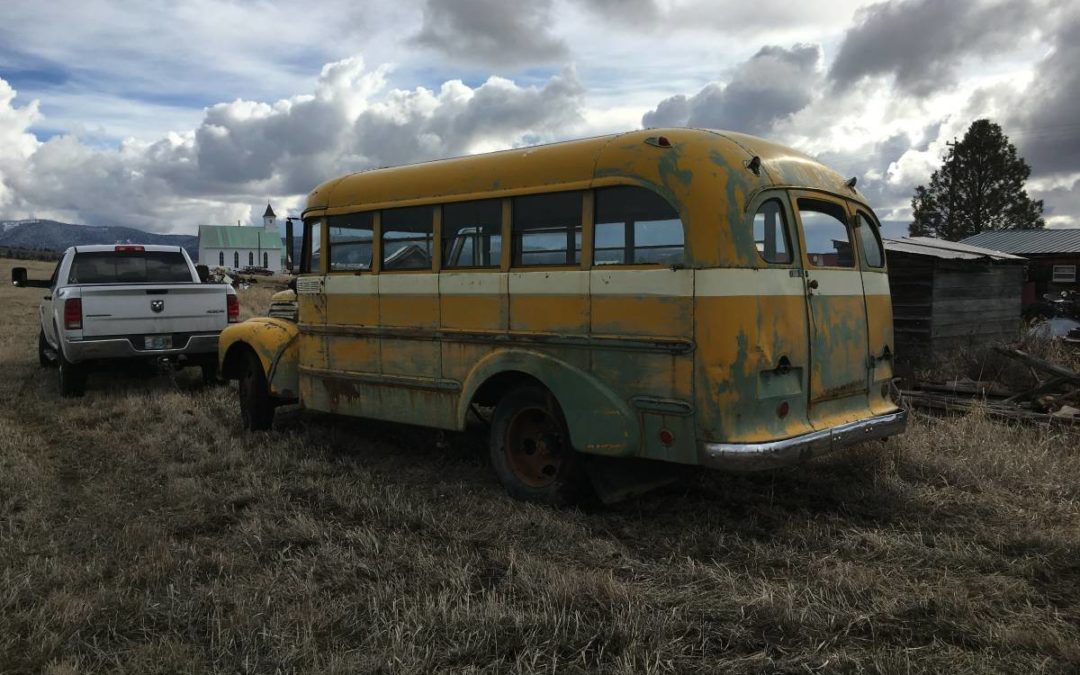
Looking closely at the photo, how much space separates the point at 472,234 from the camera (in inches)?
246

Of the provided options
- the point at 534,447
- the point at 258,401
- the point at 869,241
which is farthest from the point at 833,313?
the point at 258,401

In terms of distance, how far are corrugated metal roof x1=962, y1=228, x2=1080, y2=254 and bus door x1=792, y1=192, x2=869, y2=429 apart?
119ft

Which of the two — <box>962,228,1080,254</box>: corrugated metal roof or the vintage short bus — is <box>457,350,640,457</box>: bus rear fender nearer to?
the vintage short bus

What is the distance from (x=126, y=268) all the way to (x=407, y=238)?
6658 mm

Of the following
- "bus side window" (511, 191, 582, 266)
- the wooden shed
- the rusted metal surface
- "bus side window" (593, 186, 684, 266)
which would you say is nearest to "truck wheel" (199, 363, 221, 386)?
the rusted metal surface

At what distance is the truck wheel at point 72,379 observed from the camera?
1048cm

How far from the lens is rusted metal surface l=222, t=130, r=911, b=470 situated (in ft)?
16.2

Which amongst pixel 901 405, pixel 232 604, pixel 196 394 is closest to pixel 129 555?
pixel 232 604

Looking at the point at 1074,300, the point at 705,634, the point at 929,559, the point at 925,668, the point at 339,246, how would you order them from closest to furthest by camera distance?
the point at 925,668 → the point at 705,634 → the point at 929,559 → the point at 339,246 → the point at 1074,300

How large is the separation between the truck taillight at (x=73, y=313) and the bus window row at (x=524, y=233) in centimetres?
476

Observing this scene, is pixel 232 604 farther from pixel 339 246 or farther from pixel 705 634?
pixel 339 246

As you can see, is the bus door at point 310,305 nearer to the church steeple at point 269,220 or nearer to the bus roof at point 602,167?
the bus roof at point 602,167

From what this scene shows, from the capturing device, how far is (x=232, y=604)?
13.4 ft

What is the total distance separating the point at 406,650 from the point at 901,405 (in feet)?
15.0
